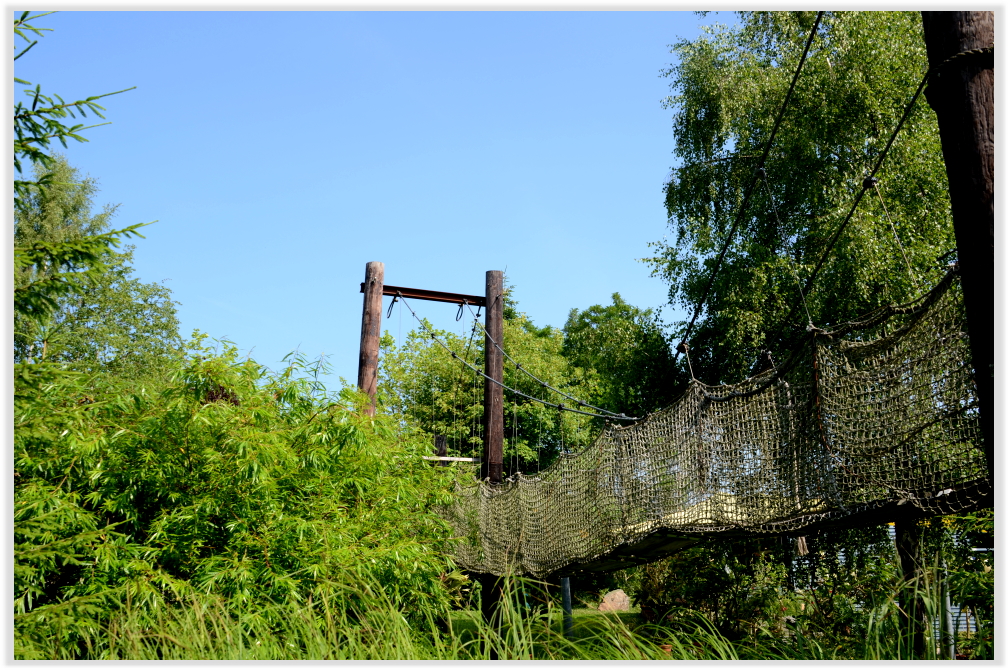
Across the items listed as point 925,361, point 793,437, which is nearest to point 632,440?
point 793,437

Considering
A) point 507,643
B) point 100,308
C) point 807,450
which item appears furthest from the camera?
point 100,308

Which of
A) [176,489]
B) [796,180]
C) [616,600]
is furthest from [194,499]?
[796,180]

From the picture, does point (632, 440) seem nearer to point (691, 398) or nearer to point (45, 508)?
point (691, 398)

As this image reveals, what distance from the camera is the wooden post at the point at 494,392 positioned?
28.3 ft

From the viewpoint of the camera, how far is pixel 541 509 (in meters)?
6.21

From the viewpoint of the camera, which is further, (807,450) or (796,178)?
(796,178)

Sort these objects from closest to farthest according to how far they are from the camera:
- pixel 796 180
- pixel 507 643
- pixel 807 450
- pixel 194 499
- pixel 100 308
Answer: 1. pixel 507 643
2. pixel 807 450
3. pixel 194 499
4. pixel 796 180
5. pixel 100 308

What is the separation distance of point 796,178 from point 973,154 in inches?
427

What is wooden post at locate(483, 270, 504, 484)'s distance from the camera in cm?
863

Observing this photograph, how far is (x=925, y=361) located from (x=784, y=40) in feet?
39.5

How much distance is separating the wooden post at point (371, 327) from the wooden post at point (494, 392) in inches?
45.0

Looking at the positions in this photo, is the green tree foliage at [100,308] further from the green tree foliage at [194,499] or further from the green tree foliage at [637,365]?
the green tree foliage at [194,499]

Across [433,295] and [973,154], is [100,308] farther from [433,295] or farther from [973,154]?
[973,154]

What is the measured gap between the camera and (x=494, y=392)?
8.97 meters
